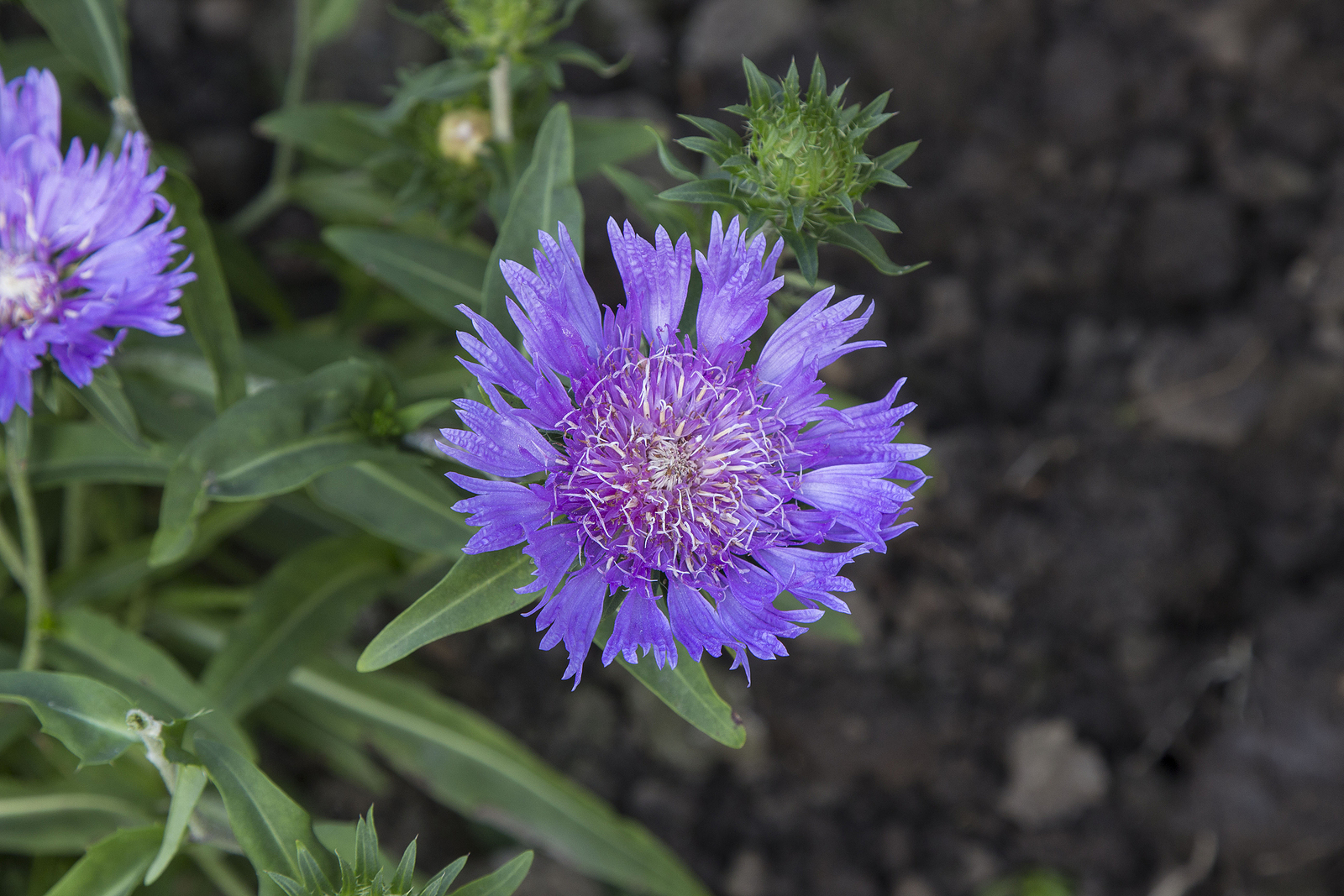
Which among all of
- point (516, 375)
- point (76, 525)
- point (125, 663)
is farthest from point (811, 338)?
point (76, 525)

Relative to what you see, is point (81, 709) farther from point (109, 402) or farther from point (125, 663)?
point (109, 402)

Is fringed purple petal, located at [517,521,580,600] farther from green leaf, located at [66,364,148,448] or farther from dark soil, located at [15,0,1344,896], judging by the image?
dark soil, located at [15,0,1344,896]

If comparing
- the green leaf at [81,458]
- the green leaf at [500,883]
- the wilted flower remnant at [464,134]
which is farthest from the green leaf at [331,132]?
the green leaf at [500,883]

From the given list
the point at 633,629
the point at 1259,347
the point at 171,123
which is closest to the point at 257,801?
the point at 633,629

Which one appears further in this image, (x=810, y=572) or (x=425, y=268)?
(x=425, y=268)

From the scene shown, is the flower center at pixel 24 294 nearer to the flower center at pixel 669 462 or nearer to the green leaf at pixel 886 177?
the flower center at pixel 669 462

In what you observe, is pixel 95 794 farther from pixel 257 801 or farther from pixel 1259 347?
pixel 1259 347
